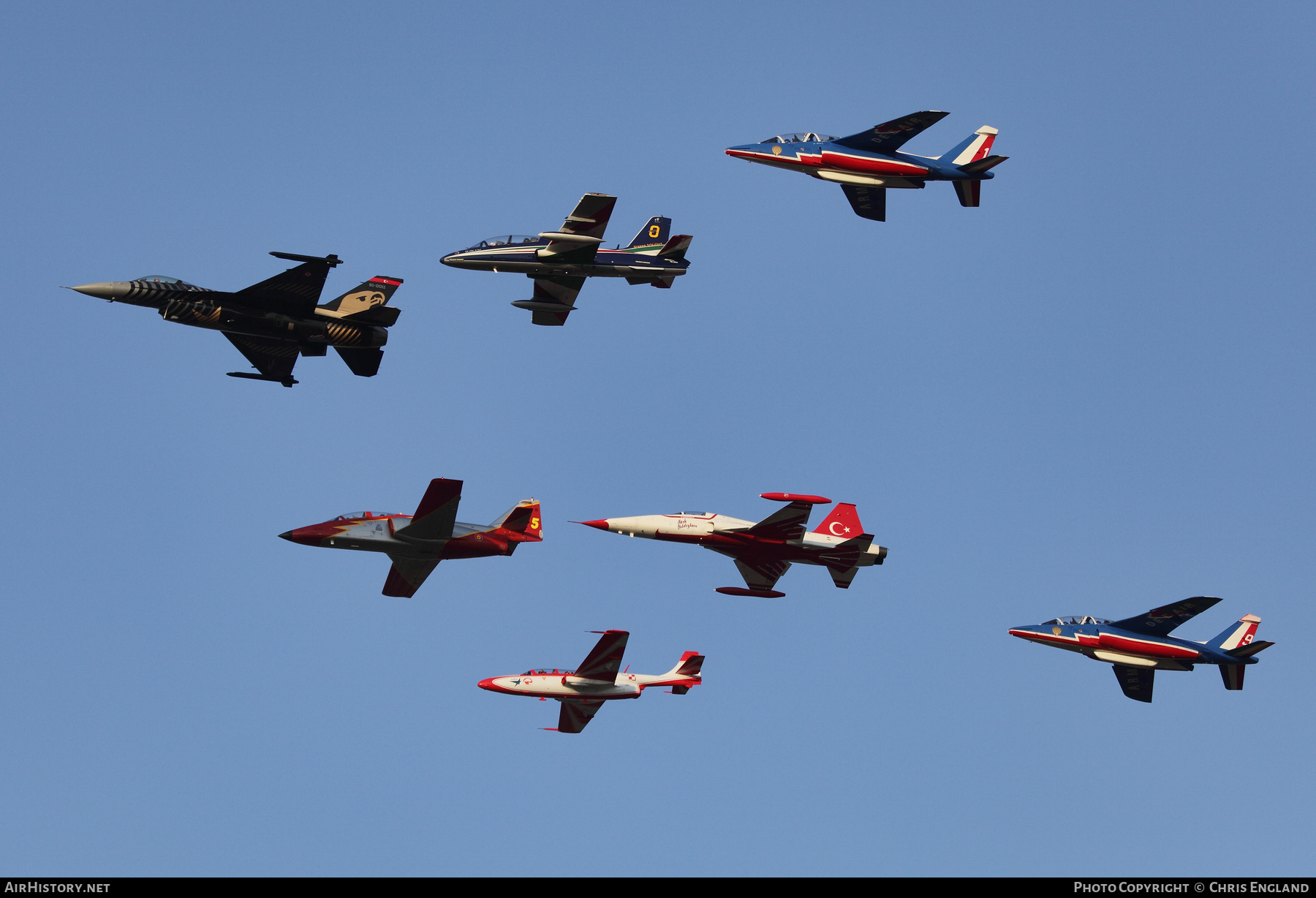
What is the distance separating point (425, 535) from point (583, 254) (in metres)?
15.7

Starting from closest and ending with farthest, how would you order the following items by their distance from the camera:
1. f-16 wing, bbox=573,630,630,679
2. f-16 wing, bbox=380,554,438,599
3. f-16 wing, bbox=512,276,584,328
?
f-16 wing, bbox=380,554,438,599 < f-16 wing, bbox=573,630,630,679 < f-16 wing, bbox=512,276,584,328

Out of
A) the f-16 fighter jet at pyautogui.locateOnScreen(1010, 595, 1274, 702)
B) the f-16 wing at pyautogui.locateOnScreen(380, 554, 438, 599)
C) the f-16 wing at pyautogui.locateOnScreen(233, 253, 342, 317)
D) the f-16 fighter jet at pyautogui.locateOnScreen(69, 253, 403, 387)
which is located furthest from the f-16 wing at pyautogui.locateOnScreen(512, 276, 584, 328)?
the f-16 fighter jet at pyautogui.locateOnScreen(1010, 595, 1274, 702)

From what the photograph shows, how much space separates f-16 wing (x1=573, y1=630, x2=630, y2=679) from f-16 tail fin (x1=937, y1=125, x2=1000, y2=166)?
28.2 metres

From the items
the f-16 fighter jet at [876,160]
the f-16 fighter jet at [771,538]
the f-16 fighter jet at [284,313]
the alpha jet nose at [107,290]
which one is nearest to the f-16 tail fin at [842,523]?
the f-16 fighter jet at [771,538]

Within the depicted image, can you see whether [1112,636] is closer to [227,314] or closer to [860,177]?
[860,177]

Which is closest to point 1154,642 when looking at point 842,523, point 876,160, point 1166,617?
point 1166,617

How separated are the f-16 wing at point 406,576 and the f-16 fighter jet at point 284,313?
10597mm

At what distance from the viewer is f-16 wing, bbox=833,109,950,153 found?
196 feet

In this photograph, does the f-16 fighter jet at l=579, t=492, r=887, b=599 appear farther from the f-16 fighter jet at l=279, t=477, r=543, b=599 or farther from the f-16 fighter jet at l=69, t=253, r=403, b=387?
the f-16 fighter jet at l=69, t=253, r=403, b=387

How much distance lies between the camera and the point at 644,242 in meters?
Answer: 61.8

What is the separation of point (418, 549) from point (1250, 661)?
42.6m

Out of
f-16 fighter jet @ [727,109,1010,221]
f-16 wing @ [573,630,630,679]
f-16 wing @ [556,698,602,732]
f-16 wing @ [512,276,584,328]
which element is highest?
f-16 fighter jet @ [727,109,1010,221]
